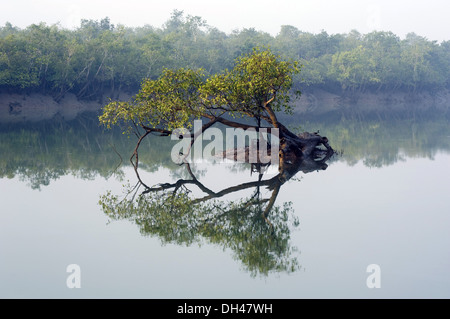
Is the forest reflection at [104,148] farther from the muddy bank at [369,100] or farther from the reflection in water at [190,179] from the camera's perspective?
the muddy bank at [369,100]

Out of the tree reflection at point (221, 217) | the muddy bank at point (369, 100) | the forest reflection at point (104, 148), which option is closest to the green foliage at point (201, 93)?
the forest reflection at point (104, 148)

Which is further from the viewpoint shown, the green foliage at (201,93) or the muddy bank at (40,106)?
the muddy bank at (40,106)

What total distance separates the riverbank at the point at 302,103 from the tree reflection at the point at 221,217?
13.5 metres

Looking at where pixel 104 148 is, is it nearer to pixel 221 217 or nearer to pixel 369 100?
pixel 221 217

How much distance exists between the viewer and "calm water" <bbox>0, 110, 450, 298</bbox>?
1304cm

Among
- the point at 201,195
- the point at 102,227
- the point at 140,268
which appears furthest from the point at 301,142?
the point at 140,268

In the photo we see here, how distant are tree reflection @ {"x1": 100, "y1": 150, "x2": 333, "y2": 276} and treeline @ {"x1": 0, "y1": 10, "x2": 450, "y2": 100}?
26.6m

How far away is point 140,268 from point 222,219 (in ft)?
17.7

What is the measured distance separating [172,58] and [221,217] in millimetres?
78880

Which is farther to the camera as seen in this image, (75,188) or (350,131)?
(350,131)

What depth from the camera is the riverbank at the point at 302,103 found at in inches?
2790

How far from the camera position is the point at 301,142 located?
3356 centimetres

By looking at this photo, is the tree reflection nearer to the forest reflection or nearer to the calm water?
the calm water
